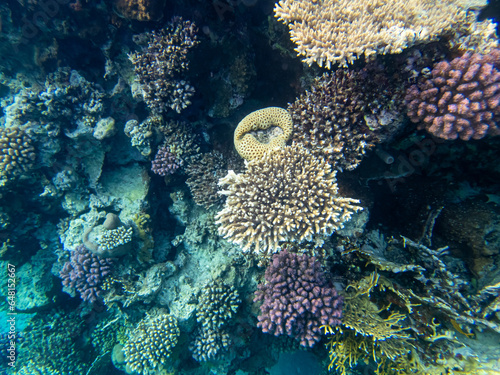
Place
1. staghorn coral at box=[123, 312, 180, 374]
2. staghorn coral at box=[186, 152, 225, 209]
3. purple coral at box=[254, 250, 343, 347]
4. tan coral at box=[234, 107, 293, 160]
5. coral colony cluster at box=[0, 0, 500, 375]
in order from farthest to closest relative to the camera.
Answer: staghorn coral at box=[186, 152, 225, 209] < staghorn coral at box=[123, 312, 180, 374] < tan coral at box=[234, 107, 293, 160] < purple coral at box=[254, 250, 343, 347] < coral colony cluster at box=[0, 0, 500, 375]

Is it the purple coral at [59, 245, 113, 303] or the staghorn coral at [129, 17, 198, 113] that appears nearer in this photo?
the staghorn coral at [129, 17, 198, 113]

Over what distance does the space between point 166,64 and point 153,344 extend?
5.04 metres

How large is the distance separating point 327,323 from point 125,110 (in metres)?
5.51

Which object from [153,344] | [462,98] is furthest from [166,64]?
[153,344]

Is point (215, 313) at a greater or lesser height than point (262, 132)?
lesser

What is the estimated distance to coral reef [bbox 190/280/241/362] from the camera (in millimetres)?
4500

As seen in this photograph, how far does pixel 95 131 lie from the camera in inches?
197

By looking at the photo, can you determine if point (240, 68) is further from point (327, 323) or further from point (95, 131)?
point (327, 323)

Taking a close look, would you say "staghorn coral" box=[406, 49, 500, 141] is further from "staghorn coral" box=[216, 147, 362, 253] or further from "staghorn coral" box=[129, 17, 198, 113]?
"staghorn coral" box=[129, 17, 198, 113]

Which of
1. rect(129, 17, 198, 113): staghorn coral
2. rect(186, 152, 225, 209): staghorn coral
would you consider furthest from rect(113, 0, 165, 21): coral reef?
rect(186, 152, 225, 209): staghorn coral

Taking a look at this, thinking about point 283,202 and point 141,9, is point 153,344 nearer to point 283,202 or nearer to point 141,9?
point 283,202

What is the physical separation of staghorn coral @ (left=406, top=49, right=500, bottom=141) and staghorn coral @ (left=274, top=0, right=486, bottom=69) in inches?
21.6

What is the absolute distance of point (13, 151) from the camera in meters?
4.75

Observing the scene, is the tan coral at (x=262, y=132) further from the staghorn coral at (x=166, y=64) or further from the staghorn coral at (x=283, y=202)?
the staghorn coral at (x=166, y=64)
